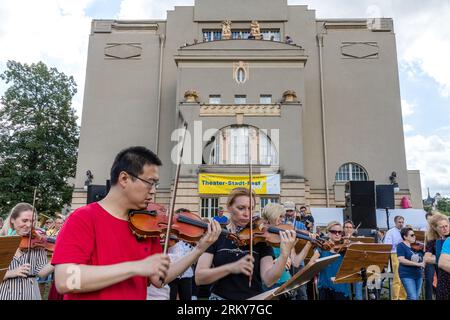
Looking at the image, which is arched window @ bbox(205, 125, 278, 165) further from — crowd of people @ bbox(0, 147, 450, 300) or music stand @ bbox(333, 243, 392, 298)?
music stand @ bbox(333, 243, 392, 298)

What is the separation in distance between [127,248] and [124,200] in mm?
317

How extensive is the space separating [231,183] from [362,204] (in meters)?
7.50

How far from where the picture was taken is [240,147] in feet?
67.5

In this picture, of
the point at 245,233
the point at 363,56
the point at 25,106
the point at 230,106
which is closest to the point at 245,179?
the point at 230,106

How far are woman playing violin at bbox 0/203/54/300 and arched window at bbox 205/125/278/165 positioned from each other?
15953 mm

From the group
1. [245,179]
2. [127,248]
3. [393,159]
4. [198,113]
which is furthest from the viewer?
[393,159]

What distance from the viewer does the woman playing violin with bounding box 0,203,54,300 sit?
411 cm

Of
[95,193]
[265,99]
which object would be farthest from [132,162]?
[265,99]

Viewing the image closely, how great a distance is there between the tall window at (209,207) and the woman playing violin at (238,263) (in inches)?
634

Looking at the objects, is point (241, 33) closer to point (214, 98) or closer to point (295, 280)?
point (214, 98)

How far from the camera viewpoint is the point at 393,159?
22609 mm

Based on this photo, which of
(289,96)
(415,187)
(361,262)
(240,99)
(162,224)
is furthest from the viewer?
(415,187)

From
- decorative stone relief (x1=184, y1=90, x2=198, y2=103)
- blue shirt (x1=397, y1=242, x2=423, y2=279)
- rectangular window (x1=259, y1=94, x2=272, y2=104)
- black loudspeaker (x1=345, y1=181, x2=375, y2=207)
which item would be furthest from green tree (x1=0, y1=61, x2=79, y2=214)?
blue shirt (x1=397, y1=242, x2=423, y2=279)
